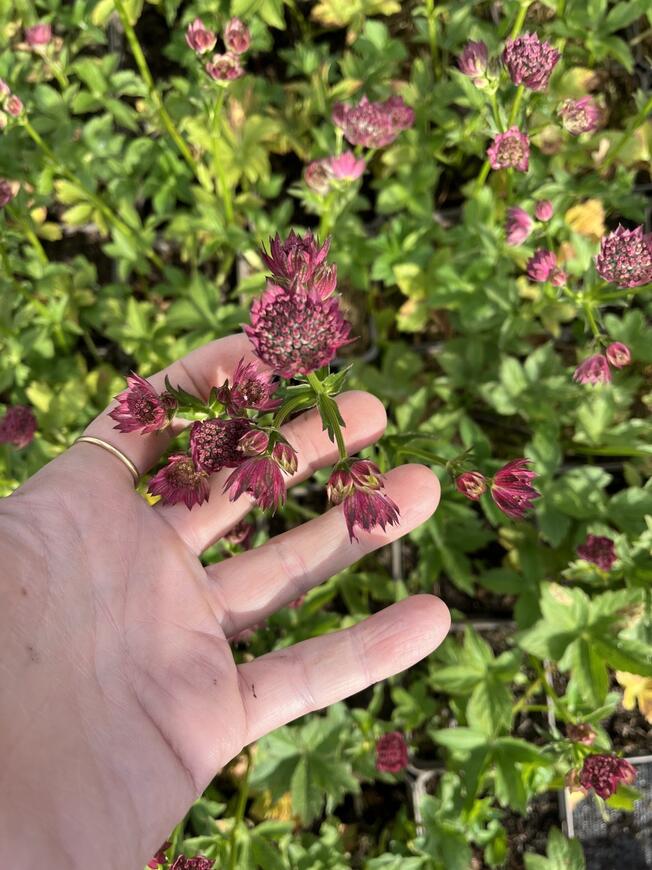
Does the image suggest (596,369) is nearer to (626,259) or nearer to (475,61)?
(626,259)

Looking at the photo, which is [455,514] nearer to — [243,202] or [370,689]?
[370,689]

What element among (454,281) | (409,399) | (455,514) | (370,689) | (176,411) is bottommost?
(370,689)

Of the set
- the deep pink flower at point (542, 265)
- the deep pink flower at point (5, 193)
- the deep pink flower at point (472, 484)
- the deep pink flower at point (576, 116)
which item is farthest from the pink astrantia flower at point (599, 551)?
the deep pink flower at point (5, 193)

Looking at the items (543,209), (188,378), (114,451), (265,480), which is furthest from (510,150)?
(114,451)

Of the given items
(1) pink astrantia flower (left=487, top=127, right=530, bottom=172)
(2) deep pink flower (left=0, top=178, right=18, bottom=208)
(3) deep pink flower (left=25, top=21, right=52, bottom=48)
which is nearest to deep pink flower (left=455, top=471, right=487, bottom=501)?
(1) pink astrantia flower (left=487, top=127, right=530, bottom=172)

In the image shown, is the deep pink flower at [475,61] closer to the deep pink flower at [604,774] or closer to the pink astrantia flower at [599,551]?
the pink astrantia flower at [599,551]

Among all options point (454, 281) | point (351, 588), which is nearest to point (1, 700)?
point (351, 588)

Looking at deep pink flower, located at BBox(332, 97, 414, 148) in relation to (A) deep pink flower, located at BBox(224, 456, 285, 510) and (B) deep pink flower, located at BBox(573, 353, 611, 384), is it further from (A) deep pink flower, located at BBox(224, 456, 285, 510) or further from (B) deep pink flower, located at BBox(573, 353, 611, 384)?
(A) deep pink flower, located at BBox(224, 456, 285, 510)
